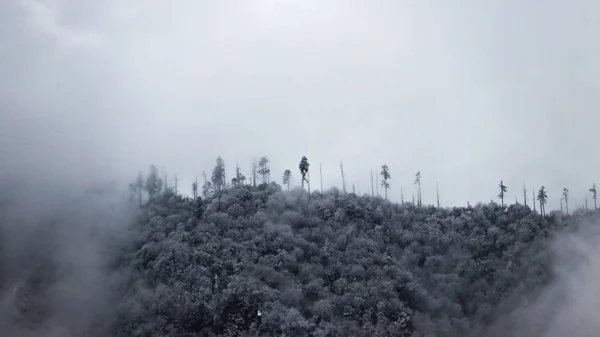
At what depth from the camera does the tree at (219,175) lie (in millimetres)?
113375

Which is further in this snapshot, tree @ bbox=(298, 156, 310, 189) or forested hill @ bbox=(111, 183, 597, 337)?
tree @ bbox=(298, 156, 310, 189)

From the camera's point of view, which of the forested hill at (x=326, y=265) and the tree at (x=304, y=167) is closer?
the forested hill at (x=326, y=265)

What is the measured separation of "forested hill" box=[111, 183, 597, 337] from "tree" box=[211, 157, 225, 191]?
5938mm

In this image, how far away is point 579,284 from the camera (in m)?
84.4

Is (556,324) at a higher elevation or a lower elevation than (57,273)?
lower

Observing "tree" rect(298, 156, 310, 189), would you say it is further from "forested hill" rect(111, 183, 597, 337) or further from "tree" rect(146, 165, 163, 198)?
"tree" rect(146, 165, 163, 198)

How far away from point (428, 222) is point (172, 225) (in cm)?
3951

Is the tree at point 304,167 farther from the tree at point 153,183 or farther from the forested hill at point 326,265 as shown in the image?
the tree at point 153,183

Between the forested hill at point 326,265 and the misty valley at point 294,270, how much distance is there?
0.18 meters

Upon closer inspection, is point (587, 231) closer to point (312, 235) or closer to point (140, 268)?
point (312, 235)

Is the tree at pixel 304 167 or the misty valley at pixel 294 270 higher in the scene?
the tree at pixel 304 167

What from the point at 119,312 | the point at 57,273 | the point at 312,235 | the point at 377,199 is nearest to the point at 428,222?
the point at 377,199

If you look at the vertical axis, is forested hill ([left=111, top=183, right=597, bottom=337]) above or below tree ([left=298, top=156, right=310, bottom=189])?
below

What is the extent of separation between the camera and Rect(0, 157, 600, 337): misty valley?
79562mm
